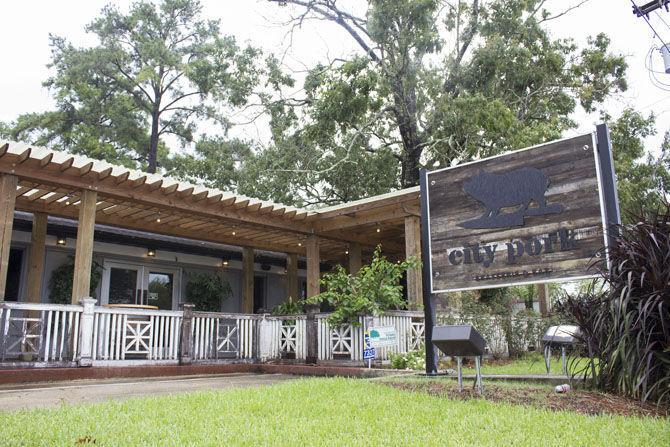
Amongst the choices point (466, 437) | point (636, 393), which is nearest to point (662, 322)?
point (636, 393)

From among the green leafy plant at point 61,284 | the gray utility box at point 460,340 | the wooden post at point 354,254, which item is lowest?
the gray utility box at point 460,340

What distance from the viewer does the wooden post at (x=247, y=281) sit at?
14.1m

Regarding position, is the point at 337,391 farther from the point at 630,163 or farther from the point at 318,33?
the point at 318,33

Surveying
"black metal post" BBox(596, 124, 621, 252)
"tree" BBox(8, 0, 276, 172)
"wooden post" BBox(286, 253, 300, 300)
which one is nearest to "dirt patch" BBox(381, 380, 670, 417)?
"black metal post" BBox(596, 124, 621, 252)

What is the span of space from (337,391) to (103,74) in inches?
944

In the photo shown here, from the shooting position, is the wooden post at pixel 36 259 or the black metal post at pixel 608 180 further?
the wooden post at pixel 36 259

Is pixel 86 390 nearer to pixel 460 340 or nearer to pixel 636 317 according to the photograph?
pixel 460 340

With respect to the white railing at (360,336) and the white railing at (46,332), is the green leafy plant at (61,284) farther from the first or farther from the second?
the white railing at (360,336)

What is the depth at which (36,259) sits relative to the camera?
33.8ft

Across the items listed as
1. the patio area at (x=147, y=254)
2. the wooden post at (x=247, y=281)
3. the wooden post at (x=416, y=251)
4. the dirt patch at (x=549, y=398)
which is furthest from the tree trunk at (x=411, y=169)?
the dirt patch at (x=549, y=398)

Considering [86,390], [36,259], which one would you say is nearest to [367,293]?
[86,390]

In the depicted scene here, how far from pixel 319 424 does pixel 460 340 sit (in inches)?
64.2

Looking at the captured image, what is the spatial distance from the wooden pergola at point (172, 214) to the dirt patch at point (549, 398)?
16.2 feet

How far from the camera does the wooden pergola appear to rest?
27.1 feet
